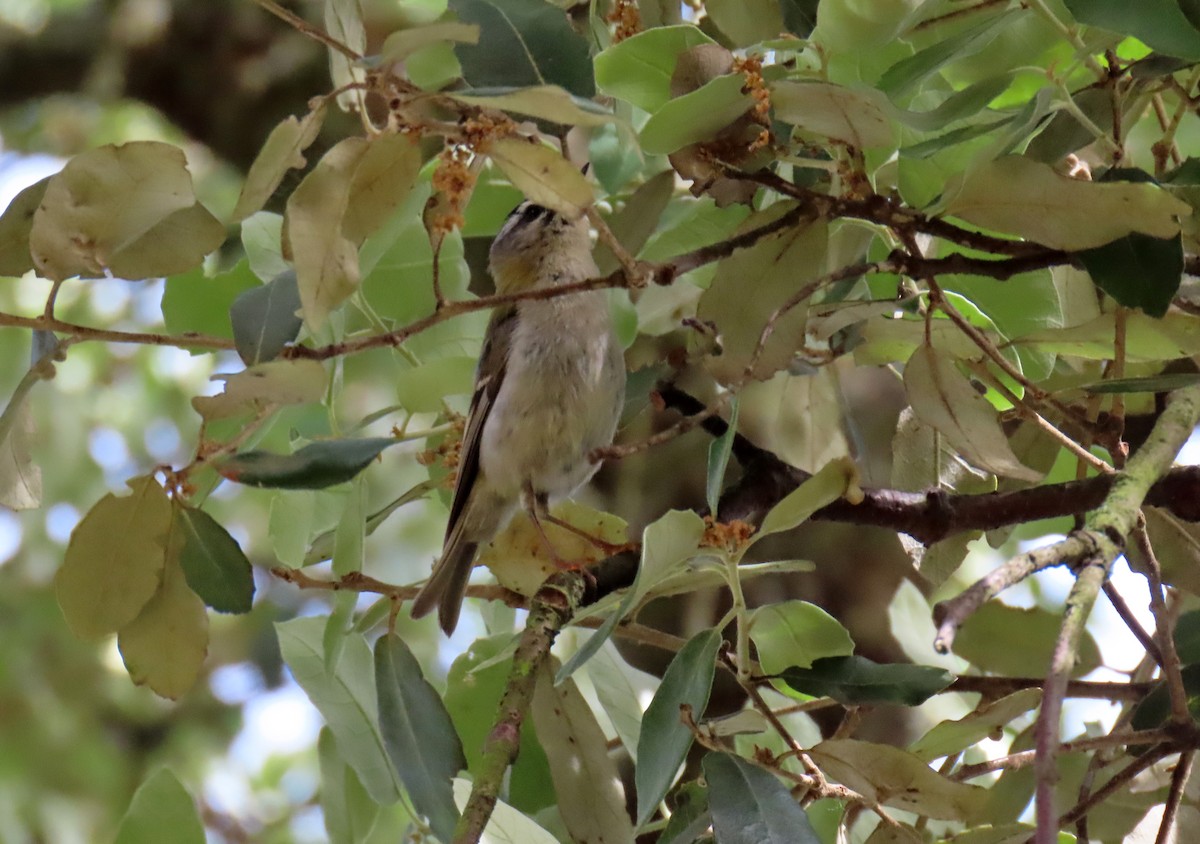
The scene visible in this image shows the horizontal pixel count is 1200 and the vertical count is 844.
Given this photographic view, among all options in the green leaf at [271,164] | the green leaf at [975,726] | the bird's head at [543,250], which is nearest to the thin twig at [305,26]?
the green leaf at [271,164]

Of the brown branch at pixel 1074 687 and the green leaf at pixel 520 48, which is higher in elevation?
the green leaf at pixel 520 48

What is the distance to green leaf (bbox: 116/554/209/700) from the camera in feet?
3.53

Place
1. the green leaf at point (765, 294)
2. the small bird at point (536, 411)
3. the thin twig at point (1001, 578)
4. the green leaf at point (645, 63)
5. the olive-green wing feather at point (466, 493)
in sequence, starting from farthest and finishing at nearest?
the small bird at point (536, 411) < the olive-green wing feather at point (466, 493) < the green leaf at point (765, 294) < the green leaf at point (645, 63) < the thin twig at point (1001, 578)

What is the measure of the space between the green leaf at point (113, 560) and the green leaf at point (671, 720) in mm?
463

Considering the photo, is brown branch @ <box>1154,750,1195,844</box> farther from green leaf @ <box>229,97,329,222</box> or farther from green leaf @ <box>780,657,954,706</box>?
green leaf @ <box>229,97,329,222</box>

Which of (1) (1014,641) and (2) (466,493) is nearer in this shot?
(1) (1014,641)

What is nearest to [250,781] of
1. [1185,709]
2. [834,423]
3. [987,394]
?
[834,423]

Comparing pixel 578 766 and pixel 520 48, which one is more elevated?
pixel 520 48

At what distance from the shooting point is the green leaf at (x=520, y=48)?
978mm

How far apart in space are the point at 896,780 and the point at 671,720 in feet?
0.69

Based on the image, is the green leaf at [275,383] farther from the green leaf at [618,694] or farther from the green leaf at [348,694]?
the green leaf at [618,694]

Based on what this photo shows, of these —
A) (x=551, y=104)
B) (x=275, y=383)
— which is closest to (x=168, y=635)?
(x=275, y=383)

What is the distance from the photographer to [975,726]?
102 centimetres

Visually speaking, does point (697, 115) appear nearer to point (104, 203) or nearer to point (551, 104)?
point (551, 104)
